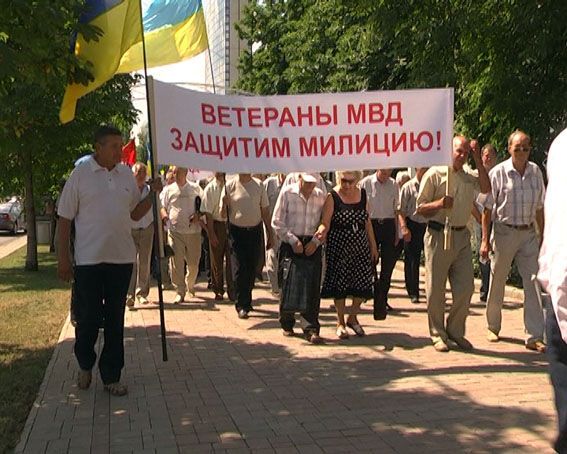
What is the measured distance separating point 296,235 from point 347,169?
4.16ft

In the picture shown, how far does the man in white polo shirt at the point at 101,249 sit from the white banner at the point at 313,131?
2.87 ft

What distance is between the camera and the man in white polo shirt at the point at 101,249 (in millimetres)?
5602

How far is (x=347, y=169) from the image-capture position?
6.62 metres

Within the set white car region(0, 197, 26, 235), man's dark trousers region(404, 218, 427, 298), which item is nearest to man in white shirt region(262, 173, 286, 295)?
man's dark trousers region(404, 218, 427, 298)

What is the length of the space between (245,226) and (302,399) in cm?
430

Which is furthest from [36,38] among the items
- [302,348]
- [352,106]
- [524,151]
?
[524,151]

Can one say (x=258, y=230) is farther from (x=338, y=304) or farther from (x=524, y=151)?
(x=524, y=151)

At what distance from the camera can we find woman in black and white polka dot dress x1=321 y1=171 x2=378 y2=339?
765cm

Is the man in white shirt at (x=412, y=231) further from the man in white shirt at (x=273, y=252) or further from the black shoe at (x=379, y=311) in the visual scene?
the black shoe at (x=379, y=311)

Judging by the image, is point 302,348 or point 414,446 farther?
point 302,348

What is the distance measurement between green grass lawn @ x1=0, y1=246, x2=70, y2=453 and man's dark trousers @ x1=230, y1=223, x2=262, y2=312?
2213mm

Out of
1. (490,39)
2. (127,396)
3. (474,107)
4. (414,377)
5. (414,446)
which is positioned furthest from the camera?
(474,107)

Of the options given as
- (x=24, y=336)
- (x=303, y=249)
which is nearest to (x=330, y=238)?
(x=303, y=249)

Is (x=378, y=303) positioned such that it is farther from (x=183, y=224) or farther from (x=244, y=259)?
(x=183, y=224)
